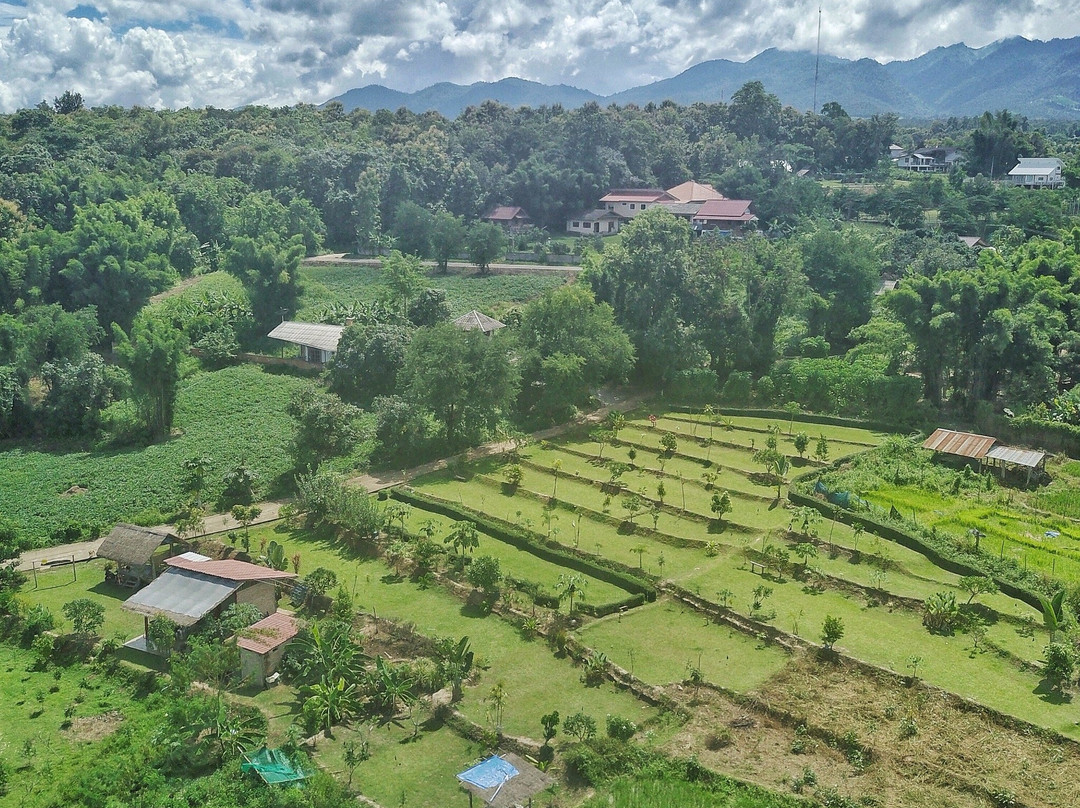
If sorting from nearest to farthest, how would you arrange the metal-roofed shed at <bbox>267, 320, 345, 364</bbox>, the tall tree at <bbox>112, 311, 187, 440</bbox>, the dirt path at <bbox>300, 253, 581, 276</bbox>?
the tall tree at <bbox>112, 311, 187, 440</bbox>
the metal-roofed shed at <bbox>267, 320, 345, 364</bbox>
the dirt path at <bbox>300, 253, 581, 276</bbox>

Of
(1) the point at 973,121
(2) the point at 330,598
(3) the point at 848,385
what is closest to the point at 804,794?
(2) the point at 330,598

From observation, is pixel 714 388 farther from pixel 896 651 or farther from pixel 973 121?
pixel 973 121

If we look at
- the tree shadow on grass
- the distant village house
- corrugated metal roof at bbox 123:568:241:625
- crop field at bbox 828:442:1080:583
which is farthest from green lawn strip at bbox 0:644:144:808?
the distant village house

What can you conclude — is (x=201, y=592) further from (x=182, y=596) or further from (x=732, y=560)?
(x=732, y=560)

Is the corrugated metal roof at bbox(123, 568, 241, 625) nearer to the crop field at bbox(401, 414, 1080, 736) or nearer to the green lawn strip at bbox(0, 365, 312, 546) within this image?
the green lawn strip at bbox(0, 365, 312, 546)

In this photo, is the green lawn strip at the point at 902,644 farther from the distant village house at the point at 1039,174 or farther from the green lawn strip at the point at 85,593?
the distant village house at the point at 1039,174

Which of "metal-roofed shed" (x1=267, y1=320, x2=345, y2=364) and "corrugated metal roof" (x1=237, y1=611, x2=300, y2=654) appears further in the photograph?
"metal-roofed shed" (x1=267, y1=320, x2=345, y2=364)
